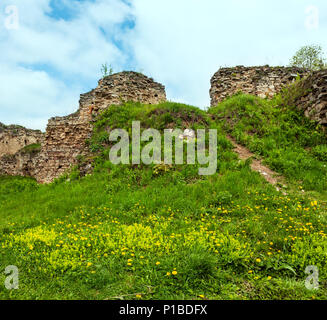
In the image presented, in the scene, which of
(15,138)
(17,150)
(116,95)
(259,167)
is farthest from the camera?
(15,138)

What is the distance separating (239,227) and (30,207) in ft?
23.2

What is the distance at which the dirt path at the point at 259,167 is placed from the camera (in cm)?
682

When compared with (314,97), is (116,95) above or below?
above

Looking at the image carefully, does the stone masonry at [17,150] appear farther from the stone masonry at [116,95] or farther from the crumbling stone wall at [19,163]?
the stone masonry at [116,95]

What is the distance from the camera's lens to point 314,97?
9445 millimetres

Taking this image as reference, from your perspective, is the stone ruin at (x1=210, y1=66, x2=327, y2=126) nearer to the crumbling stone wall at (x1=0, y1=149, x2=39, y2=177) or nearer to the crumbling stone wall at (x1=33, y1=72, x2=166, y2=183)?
the crumbling stone wall at (x1=33, y1=72, x2=166, y2=183)

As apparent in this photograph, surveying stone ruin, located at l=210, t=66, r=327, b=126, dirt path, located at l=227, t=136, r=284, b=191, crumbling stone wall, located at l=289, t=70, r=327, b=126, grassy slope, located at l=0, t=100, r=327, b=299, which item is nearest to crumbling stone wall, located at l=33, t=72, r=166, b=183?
grassy slope, located at l=0, t=100, r=327, b=299

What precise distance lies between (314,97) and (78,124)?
1254 cm

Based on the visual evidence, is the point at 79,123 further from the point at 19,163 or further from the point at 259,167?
the point at 19,163

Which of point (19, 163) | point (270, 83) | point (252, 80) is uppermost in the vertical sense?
point (252, 80)

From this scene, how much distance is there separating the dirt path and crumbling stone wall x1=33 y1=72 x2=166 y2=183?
7494 millimetres

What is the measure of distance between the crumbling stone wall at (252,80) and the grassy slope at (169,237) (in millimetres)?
6282

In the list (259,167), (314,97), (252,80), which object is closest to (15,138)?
(252,80)

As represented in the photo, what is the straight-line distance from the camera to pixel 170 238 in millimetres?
4090
